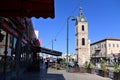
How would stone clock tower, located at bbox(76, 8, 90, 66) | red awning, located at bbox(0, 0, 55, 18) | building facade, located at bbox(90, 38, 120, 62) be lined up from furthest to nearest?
building facade, located at bbox(90, 38, 120, 62) < stone clock tower, located at bbox(76, 8, 90, 66) < red awning, located at bbox(0, 0, 55, 18)

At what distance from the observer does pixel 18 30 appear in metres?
17.0

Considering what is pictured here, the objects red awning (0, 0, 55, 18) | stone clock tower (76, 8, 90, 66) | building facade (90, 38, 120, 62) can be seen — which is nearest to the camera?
red awning (0, 0, 55, 18)

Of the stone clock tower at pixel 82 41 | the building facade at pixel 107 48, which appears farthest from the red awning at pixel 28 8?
the building facade at pixel 107 48

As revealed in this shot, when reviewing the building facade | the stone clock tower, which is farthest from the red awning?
the building facade

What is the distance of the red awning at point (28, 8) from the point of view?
6621 mm

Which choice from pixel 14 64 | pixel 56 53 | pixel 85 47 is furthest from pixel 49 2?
pixel 85 47

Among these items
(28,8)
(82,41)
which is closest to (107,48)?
(82,41)

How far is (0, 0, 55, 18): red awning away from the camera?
261 inches

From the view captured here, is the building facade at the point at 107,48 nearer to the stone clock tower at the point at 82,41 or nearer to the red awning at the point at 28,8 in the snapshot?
the stone clock tower at the point at 82,41

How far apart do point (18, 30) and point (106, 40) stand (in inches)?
4862

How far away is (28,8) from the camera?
715 centimetres

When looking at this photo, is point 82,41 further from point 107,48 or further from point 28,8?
point 28,8

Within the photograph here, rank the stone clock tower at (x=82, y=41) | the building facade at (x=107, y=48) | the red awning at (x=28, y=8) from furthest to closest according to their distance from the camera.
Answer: the building facade at (x=107, y=48)
the stone clock tower at (x=82, y=41)
the red awning at (x=28, y=8)

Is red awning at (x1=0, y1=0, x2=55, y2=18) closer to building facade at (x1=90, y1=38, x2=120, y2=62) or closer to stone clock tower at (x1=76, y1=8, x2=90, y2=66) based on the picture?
stone clock tower at (x1=76, y1=8, x2=90, y2=66)
